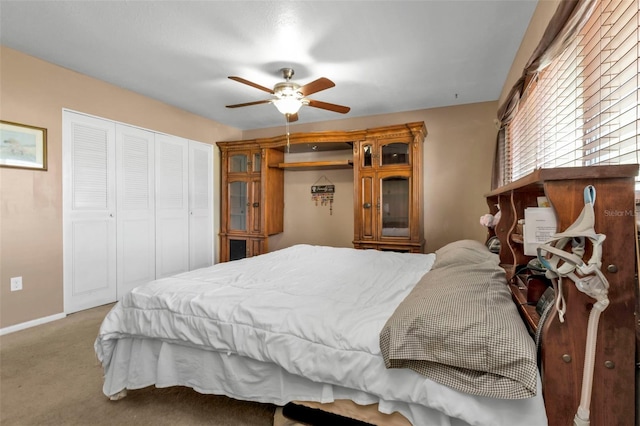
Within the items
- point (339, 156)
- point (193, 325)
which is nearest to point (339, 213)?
point (339, 156)

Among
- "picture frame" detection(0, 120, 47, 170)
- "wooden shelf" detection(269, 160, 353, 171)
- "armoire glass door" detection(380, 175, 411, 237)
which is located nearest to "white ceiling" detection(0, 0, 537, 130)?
"picture frame" detection(0, 120, 47, 170)

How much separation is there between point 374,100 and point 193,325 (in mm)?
3156

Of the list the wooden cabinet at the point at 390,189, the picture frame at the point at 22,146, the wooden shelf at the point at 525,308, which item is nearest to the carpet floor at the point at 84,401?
the wooden shelf at the point at 525,308

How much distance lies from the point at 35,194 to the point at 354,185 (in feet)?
10.7

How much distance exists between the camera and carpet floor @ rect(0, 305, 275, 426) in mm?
1492

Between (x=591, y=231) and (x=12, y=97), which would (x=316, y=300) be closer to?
(x=591, y=231)

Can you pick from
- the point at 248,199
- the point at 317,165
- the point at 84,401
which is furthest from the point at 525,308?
the point at 248,199

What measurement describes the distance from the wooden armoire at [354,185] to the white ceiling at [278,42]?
1.99 ft

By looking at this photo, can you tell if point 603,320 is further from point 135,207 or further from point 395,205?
point 135,207

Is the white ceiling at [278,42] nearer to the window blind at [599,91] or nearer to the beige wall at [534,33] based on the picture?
the beige wall at [534,33]

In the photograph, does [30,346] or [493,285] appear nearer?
[493,285]

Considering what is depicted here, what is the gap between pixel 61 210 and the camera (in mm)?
2887

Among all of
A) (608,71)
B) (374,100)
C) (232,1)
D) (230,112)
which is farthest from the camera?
(230,112)

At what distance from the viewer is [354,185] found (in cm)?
381
